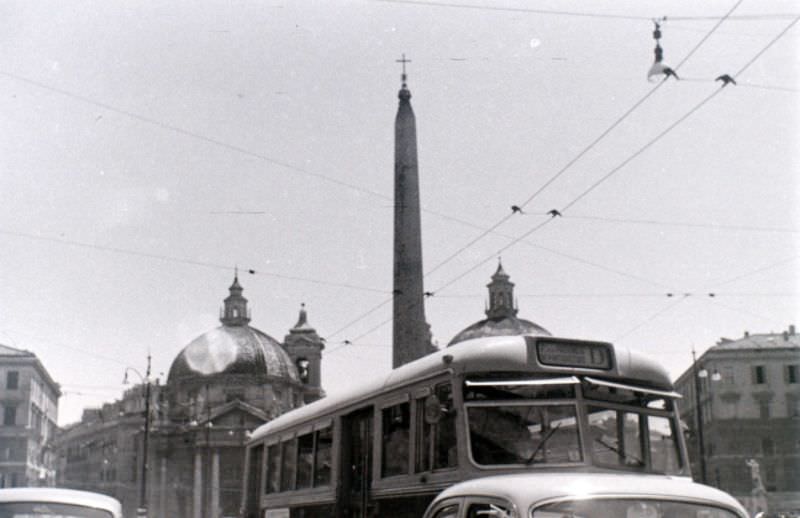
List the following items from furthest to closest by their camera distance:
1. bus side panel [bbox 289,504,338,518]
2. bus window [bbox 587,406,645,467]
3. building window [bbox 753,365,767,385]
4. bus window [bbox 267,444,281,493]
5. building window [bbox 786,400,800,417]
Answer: building window [bbox 753,365,767,385], building window [bbox 786,400,800,417], bus window [bbox 267,444,281,493], bus side panel [bbox 289,504,338,518], bus window [bbox 587,406,645,467]

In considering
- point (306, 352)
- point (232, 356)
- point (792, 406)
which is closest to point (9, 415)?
point (232, 356)

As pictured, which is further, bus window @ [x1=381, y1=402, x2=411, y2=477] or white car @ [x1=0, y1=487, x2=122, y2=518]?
bus window @ [x1=381, y1=402, x2=411, y2=477]

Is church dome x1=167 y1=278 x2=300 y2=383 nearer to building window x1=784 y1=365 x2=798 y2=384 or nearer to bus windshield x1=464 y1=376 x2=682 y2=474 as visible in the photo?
building window x1=784 y1=365 x2=798 y2=384

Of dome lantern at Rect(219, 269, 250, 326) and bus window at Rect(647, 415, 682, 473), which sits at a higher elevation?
dome lantern at Rect(219, 269, 250, 326)

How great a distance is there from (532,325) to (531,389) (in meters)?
64.4

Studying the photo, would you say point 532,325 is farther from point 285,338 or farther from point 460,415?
point 460,415

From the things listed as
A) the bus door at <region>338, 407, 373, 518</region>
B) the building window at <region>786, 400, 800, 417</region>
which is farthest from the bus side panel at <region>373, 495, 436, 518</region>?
the building window at <region>786, 400, 800, 417</region>

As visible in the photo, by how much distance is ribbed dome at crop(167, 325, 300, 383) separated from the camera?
77.7 metres

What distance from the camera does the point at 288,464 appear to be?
11.4m

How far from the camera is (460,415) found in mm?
7617

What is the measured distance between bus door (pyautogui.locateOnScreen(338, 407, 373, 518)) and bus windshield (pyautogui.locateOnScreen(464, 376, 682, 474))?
1.84 m

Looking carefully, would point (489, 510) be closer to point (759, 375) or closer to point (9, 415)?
point (759, 375)

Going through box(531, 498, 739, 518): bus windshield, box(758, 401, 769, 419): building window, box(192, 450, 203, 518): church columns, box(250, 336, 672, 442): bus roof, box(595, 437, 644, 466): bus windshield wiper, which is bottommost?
box(531, 498, 739, 518): bus windshield

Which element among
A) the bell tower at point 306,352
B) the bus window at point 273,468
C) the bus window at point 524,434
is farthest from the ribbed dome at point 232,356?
the bus window at point 524,434
